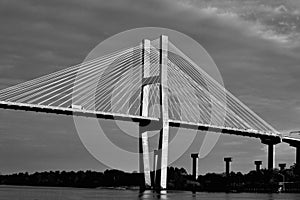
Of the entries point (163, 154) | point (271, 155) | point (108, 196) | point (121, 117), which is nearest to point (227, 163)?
point (271, 155)

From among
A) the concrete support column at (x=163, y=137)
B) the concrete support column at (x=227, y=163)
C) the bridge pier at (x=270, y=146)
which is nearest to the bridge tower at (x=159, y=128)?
the concrete support column at (x=163, y=137)

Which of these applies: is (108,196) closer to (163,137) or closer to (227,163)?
(163,137)

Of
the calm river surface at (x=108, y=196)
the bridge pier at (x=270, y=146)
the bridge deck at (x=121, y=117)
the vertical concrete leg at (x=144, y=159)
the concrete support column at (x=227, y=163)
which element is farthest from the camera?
the concrete support column at (x=227, y=163)

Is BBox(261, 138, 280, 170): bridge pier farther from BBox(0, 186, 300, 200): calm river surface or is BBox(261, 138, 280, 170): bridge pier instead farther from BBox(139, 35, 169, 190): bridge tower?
BBox(139, 35, 169, 190): bridge tower

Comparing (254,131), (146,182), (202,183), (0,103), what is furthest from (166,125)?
(202,183)

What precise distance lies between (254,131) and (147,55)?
1059cm

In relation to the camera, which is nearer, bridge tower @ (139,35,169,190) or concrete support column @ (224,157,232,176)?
bridge tower @ (139,35,169,190)

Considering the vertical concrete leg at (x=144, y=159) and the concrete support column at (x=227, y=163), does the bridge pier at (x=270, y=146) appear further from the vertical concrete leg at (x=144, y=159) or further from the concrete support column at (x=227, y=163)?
the concrete support column at (x=227, y=163)

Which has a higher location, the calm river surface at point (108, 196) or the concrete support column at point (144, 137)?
the concrete support column at point (144, 137)

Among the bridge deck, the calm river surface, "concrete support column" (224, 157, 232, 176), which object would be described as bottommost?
the calm river surface

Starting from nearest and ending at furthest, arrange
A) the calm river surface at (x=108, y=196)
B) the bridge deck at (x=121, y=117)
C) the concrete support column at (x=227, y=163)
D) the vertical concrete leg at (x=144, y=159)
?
the bridge deck at (x=121, y=117)
the calm river surface at (x=108, y=196)
the vertical concrete leg at (x=144, y=159)
the concrete support column at (x=227, y=163)

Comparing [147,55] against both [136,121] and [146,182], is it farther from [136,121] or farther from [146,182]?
[146,182]

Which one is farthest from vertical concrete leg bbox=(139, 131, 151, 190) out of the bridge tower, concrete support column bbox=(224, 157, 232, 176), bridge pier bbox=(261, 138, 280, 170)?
concrete support column bbox=(224, 157, 232, 176)

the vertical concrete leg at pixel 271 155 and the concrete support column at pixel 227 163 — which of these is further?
the concrete support column at pixel 227 163
